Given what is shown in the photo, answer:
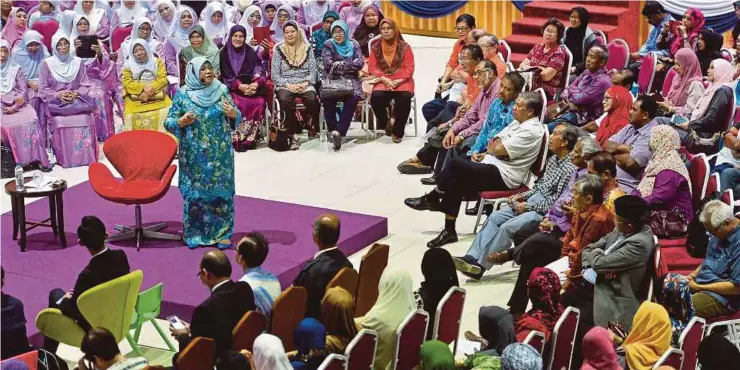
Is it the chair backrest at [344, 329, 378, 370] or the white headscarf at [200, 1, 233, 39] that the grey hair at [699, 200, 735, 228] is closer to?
the chair backrest at [344, 329, 378, 370]

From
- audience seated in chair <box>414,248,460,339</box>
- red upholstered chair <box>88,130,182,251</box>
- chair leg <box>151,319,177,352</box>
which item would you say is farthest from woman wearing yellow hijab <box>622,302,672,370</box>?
red upholstered chair <box>88,130,182,251</box>

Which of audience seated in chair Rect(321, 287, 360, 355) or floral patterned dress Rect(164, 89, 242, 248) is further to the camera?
floral patterned dress Rect(164, 89, 242, 248)

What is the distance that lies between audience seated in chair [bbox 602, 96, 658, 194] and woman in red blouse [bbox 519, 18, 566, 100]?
211cm

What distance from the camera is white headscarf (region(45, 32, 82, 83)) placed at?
10.1 m

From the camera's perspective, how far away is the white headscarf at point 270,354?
4.64 meters

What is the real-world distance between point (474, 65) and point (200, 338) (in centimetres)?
464

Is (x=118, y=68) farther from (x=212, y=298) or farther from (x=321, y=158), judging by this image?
(x=212, y=298)

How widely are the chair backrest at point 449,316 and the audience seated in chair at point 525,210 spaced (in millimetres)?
1484

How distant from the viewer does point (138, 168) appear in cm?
795

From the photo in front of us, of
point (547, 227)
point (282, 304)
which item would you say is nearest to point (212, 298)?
point (282, 304)

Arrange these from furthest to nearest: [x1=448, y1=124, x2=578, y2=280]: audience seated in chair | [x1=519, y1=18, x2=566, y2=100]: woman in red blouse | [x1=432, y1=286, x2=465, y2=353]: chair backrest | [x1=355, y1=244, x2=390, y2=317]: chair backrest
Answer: [x1=519, y1=18, x2=566, y2=100]: woman in red blouse
[x1=448, y1=124, x2=578, y2=280]: audience seated in chair
[x1=355, y1=244, x2=390, y2=317]: chair backrest
[x1=432, y1=286, x2=465, y2=353]: chair backrest

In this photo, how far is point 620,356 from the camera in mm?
5238

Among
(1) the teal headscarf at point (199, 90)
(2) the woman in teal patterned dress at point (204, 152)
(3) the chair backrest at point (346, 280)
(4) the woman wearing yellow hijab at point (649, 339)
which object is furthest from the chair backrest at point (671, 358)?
(1) the teal headscarf at point (199, 90)

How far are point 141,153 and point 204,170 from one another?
0.62 m
